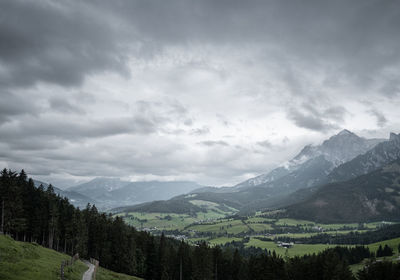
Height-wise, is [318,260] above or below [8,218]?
below

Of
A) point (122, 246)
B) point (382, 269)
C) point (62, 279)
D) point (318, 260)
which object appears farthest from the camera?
point (122, 246)

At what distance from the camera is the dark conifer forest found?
92000 millimetres

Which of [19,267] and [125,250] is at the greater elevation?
[19,267]

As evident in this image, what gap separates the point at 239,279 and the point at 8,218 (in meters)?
88.2

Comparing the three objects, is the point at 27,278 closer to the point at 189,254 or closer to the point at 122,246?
the point at 122,246

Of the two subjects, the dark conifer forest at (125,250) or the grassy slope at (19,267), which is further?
the dark conifer forest at (125,250)

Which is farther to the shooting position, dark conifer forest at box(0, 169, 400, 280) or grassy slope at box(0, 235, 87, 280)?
dark conifer forest at box(0, 169, 400, 280)

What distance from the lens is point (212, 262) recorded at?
4813 inches

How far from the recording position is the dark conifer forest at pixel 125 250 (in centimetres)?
9200

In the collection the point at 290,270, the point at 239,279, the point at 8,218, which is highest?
the point at 8,218

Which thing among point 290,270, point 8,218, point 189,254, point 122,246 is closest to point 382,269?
point 290,270

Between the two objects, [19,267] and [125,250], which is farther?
[125,250]

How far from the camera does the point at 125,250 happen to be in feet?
363

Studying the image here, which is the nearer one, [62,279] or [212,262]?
[62,279]
